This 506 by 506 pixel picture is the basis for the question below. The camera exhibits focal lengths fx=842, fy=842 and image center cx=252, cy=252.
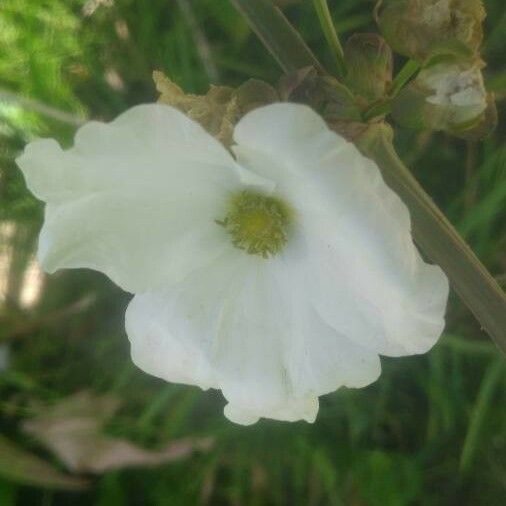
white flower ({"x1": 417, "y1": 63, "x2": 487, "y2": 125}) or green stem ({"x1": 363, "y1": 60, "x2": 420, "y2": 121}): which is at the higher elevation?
white flower ({"x1": 417, "y1": 63, "x2": 487, "y2": 125})

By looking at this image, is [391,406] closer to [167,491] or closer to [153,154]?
[167,491]

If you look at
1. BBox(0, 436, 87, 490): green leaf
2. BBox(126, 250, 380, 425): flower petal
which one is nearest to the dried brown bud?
BBox(126, 250, 380, 425): flower petal

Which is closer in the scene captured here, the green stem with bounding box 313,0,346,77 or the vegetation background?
the green stem with bounding box 313,0,346,77

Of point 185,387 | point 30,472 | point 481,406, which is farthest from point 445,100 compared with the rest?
point 30,472

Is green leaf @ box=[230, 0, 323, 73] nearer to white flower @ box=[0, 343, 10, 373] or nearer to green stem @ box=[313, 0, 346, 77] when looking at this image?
green stem @ box=[313, 0, 346, 77]

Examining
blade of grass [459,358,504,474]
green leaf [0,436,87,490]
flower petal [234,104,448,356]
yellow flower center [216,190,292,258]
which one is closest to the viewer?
flower petal [234,104,448,356]

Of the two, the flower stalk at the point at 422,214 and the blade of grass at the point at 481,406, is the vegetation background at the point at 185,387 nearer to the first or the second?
the blade of grass at the point at 481,406
